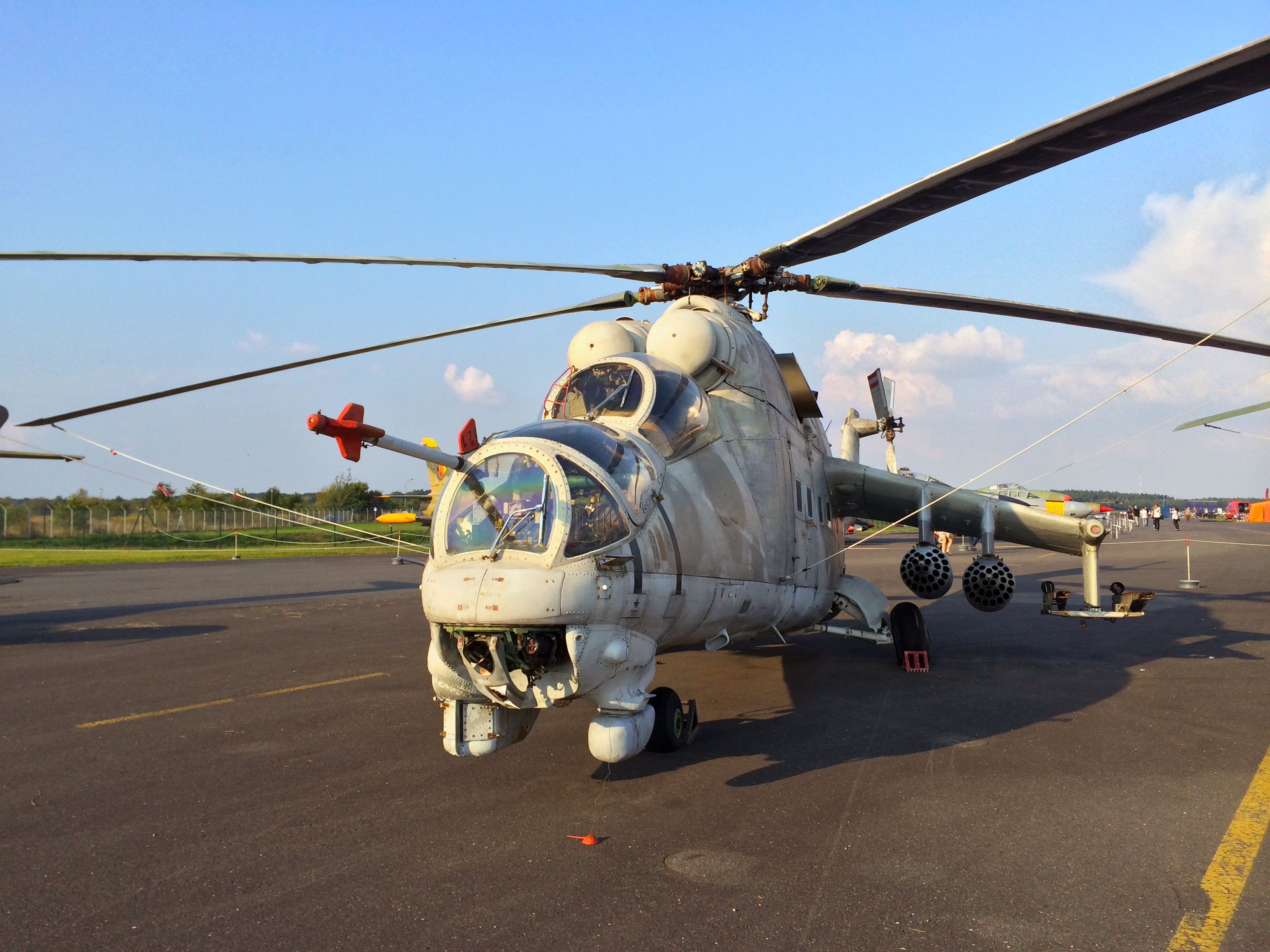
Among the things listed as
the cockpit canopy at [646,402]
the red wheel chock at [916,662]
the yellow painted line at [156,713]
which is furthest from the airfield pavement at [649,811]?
the cockpit canopy at [646,402]

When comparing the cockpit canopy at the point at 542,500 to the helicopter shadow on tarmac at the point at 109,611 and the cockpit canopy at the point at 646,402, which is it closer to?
the cockpit canopy at the point at 646,402

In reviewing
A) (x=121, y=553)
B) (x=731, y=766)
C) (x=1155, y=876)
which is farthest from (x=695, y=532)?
(x=121, y=553)

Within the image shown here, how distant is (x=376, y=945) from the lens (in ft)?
12.0

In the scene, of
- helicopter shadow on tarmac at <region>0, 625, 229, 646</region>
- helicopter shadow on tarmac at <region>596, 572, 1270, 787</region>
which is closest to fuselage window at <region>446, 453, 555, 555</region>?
helicopter shadow on tarmac at <region>596, 572, 1270, 787</region>

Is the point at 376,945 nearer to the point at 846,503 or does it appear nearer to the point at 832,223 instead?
the point at 832,223

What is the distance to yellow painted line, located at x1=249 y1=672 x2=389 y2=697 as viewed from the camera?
30.6 feet

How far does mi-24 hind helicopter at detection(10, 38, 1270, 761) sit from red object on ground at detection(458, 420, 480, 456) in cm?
2

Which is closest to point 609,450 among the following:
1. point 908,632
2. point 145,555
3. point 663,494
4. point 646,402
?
point 663,494

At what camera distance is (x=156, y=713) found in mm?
8422

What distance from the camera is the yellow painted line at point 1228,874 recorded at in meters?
3.68

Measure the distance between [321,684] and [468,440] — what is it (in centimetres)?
523

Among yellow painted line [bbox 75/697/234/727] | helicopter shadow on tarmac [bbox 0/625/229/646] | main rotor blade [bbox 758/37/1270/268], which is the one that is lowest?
yellow painted line [bbox 75/697/234/727]

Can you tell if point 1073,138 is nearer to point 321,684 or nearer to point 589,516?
point 589,516

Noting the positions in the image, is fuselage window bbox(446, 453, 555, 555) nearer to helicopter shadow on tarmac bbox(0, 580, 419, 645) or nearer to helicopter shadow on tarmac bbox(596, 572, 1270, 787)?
helicopter shadow on tarmac bbox(596, 572, 1270, 787)
